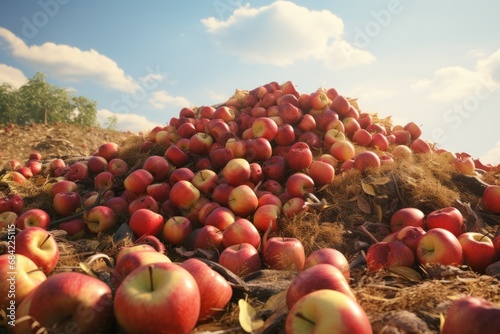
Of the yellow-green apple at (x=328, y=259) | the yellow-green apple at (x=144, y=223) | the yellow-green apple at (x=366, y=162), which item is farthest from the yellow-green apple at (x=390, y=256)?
the yellow-green apple at (x=144, y=223)

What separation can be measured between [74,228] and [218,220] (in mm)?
2022

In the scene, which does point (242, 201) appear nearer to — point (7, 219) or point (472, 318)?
point (472, 318)

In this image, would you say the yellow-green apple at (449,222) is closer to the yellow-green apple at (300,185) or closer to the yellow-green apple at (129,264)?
the yellow-green apple at (300,185)

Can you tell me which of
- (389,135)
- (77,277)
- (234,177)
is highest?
(389,135)

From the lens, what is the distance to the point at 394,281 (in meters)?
2.54

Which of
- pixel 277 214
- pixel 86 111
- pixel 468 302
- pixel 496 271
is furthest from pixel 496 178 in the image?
pixel 86 111

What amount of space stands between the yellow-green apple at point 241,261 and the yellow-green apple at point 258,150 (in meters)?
2.16

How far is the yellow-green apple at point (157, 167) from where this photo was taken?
196 inches

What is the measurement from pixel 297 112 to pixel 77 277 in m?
4.71

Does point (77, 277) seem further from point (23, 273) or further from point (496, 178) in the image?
point (496, 178)

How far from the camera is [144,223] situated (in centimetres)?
393

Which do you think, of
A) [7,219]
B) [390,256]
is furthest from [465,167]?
[7,219]

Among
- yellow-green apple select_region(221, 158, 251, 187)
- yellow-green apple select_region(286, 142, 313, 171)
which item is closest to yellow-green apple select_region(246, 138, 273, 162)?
yellow-green apple select_region(286, 142, 313, 171)

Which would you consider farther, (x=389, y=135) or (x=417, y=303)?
(x=389, y=135)
